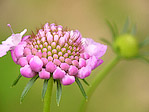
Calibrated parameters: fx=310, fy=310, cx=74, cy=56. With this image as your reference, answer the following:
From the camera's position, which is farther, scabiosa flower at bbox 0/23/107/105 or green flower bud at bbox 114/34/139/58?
green flower bud at bbox 114/34/139/58

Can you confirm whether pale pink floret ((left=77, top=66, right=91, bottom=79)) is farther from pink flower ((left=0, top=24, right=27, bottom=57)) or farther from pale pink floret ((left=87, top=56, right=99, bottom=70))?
pink flower ((left=0, top=24, right=27, bottom=57))

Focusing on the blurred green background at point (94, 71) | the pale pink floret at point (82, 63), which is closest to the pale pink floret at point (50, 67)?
the pale pink floret at point (82, 63)

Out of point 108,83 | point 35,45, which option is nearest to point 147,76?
point 108,83

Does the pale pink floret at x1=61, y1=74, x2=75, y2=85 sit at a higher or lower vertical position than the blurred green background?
higher

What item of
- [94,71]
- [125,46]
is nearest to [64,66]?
[125,46]

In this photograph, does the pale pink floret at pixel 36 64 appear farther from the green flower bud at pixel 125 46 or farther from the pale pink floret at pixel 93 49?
the green flower bud at pixel 125 46

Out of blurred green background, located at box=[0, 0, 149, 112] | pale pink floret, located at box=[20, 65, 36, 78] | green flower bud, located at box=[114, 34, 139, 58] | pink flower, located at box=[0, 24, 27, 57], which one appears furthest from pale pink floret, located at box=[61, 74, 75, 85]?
blurred green background, located at box=[0, 0, 149, 112]

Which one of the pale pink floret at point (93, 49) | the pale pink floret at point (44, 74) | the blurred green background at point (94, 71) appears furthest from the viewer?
the blurred green background at point (94, 71)
